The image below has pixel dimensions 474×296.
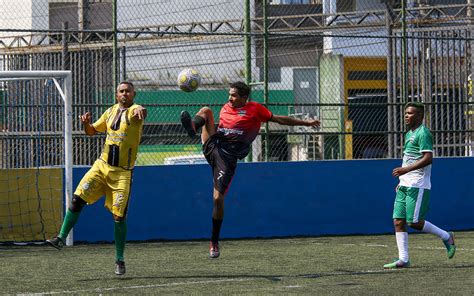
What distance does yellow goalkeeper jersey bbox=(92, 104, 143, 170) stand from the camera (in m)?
10.8

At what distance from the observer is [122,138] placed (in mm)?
10805

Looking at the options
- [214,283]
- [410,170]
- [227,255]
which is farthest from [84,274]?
[410,170]

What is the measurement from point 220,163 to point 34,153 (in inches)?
146

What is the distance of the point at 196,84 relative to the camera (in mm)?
13422

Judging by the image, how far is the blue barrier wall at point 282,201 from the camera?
1529 cm

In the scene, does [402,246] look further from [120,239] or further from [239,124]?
[120,239]

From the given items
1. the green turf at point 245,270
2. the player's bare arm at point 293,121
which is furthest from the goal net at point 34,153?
the player's bare arm at point 293,121

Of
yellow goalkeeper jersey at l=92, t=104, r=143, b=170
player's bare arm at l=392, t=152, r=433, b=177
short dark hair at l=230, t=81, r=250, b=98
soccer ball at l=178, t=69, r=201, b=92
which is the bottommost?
player's bare arm at l=392, t=152, r=433, b=177

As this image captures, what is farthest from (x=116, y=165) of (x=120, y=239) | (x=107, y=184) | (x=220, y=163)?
(x=220, y=163)

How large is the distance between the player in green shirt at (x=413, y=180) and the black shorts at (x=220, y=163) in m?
Answer: 2.00

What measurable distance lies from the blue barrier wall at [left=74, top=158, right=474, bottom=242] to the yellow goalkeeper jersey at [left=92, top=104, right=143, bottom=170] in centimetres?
418

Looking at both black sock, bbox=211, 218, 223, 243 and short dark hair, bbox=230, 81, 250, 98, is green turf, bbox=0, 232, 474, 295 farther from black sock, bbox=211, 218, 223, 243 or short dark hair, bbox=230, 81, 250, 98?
short dark hair, bbox=230, 81, 250, 98

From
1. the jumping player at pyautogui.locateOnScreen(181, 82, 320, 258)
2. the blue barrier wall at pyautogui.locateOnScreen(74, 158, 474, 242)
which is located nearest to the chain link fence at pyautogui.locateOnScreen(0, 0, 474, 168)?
the blue barrier wall at pyautogui.locateOnScreen(74, 158, 474, 242)

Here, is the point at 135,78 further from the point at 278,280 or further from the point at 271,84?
the point at 278,280
